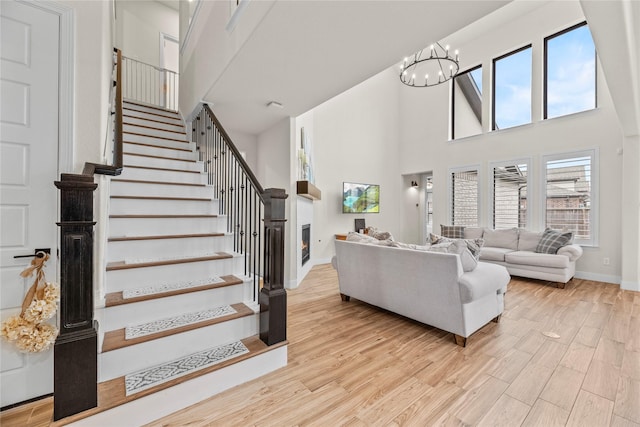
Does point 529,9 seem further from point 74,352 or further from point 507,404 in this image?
point 74,352

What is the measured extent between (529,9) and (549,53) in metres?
1.03

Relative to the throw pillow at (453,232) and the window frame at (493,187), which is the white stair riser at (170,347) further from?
the window frame at (493,187)

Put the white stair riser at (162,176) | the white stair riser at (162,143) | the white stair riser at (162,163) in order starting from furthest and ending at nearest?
the white stair riser at (162,143) → the white stair riser at (162,163) → the white stair riser at (162,176)

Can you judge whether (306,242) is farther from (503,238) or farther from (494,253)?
(503,238)

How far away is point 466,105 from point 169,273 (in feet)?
26.0

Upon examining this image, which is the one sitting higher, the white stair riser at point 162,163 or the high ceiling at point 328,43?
the high ceiling at point 328,43

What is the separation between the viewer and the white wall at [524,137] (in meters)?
4.79

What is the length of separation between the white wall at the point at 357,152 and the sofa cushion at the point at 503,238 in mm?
2689

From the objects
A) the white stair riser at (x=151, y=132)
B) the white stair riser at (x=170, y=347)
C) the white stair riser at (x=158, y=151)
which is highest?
the white stair riser at (x=151, y=132)

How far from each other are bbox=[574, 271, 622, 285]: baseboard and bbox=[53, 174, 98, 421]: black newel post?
6931mm

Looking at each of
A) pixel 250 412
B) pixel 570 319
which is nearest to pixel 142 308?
pixel 250 412

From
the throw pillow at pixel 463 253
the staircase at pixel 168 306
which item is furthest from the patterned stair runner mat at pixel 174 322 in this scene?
Answer: the throw pillow at pixel 463 253

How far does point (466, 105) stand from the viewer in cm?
729

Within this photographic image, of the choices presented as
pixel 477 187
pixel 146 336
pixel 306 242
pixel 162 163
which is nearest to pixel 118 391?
pixel 146 336
